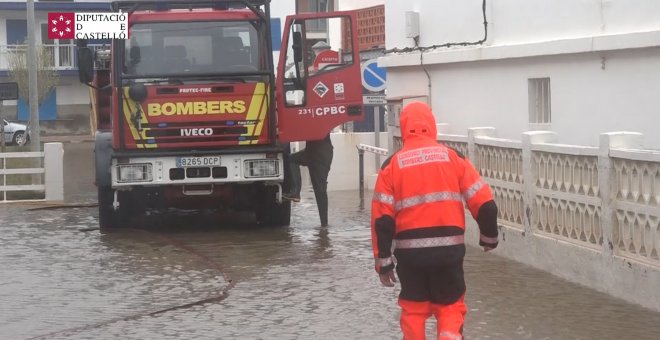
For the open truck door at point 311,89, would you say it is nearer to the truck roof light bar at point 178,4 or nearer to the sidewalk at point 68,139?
the truck roof light bar at point 178,4

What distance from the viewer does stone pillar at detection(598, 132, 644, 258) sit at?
31.1 ft

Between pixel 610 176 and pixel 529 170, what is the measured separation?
1823mm

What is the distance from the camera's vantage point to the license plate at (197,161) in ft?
48.5

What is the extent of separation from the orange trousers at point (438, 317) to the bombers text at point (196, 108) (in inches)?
331

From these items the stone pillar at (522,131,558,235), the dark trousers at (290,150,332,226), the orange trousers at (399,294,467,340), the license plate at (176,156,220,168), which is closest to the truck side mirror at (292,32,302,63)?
the dark trousers at (290,150,332,226)

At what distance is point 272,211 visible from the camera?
630 inches

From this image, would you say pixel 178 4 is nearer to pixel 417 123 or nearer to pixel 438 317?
pixel 417 123

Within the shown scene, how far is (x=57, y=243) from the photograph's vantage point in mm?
14539

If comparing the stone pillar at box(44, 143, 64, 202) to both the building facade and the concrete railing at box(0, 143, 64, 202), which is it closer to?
the concrete railing at box(0, 143, 64, 202)

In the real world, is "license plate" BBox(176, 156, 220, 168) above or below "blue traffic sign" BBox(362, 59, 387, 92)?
below

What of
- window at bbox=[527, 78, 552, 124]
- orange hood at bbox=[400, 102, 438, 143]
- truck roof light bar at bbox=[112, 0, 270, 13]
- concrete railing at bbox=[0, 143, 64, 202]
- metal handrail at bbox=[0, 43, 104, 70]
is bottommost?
concrete railing at bbox=[0, 143, 64, 202]

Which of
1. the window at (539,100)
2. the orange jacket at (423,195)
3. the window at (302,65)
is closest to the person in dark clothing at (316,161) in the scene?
the window at (302,65)

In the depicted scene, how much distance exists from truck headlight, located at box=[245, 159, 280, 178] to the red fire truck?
0.04 ft

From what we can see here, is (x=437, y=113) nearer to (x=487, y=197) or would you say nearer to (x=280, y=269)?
(x=280, y=269)
